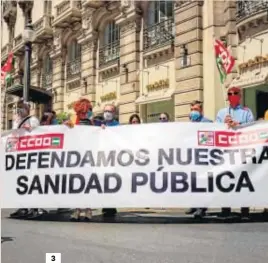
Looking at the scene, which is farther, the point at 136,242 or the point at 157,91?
the point at 157,91

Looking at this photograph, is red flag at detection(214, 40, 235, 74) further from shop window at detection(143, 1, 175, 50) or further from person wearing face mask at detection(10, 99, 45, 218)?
person wearing face mask at detection(10, 99, 45, 218)

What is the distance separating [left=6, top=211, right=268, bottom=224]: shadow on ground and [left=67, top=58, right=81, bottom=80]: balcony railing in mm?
9782

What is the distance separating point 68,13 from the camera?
48.4 ft

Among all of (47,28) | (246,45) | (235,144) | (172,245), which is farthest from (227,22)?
(172,245)

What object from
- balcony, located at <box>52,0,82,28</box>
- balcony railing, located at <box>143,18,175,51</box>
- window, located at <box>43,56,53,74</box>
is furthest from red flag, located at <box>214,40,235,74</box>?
window, located at <box>43,56,53,74</box>

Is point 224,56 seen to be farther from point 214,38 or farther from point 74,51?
point 74,51

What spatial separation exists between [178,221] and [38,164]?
165cm

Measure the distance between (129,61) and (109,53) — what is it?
1512mm

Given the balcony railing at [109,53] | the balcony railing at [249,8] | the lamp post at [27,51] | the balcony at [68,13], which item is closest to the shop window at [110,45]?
the balcony railing at [109,53]

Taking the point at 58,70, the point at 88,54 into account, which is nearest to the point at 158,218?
the point at 58,70

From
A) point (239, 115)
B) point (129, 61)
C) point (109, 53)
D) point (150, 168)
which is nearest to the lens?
point (150, 168)

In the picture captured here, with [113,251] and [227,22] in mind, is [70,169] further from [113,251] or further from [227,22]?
Answer: [227,22]

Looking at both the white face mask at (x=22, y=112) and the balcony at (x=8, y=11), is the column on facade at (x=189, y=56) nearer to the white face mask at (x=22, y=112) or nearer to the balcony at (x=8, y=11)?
the balcony at (x=8, y=11)

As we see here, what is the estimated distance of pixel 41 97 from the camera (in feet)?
40.4
